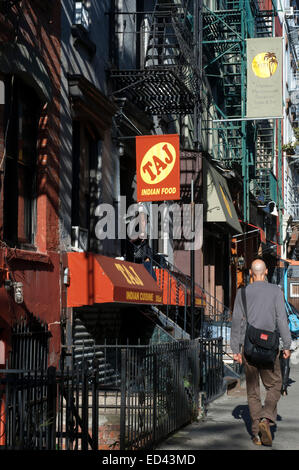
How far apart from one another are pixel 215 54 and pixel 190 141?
4520 millimetres

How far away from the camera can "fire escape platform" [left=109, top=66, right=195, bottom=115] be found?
14.7 metres

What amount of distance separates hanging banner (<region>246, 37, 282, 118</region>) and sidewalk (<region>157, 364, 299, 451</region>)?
935 cm

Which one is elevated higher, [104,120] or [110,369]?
[104,120]

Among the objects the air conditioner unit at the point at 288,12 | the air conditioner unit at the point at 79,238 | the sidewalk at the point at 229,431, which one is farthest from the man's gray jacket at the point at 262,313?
the air conditioner unit at the point at 288,12

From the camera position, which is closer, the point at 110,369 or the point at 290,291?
the point at 110,369

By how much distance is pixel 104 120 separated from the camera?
1423 cm

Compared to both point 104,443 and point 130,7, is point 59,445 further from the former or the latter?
point 130,7

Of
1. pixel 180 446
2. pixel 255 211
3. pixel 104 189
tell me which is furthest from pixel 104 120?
pixel 255 211

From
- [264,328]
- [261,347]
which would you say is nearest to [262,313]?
[264,328]

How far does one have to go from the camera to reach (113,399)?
1081cm

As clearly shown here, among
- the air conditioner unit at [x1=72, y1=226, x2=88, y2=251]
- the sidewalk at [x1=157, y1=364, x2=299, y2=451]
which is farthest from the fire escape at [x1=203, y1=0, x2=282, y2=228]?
the sidewalk at [x1=157, y1=364, x2=299, y2=451]

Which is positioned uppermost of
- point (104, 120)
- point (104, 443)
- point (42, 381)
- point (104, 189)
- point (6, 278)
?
point (104, 120)

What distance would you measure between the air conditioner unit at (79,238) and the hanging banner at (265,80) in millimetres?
8400

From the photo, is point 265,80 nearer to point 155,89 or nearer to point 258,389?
point 155,89
